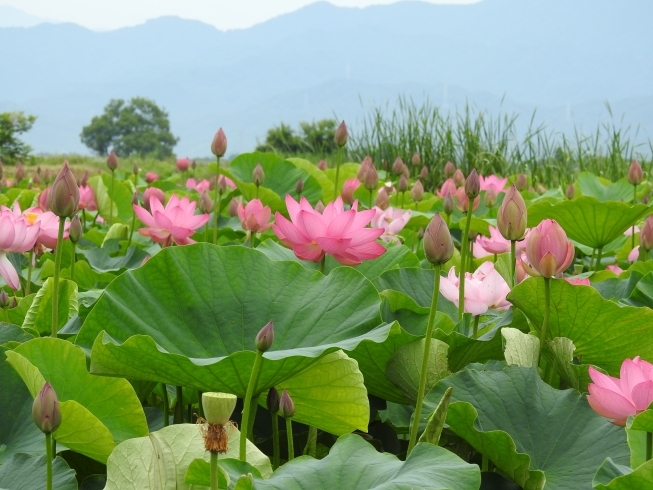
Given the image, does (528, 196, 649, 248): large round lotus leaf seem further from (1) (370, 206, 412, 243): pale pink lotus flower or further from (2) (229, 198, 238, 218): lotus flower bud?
(2) (229, 198, 238, 218): lotus flower bud

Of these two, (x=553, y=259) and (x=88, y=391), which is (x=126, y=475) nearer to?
(x=88, y=391)

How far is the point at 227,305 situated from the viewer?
2.90 feet

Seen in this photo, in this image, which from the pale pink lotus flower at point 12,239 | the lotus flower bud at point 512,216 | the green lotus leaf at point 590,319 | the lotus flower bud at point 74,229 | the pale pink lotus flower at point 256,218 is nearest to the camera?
the green lotus leaf at point 590,319

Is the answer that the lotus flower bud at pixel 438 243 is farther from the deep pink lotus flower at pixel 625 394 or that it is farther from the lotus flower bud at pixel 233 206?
the lotus flower bud at pixel 233 206

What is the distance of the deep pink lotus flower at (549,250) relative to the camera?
867 mm

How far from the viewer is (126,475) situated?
0.59 metres

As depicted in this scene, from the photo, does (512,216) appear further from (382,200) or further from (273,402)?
(382,200)

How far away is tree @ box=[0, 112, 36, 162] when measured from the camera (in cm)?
1963

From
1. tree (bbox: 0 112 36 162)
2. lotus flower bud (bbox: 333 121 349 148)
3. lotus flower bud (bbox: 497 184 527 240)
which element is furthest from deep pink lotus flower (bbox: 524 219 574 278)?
tree (bbox: 0 112 36 162)

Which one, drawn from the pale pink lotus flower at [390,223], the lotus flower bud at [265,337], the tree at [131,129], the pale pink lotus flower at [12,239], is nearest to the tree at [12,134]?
the pale pink lotus flower at [390,223]

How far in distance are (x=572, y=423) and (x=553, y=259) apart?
196 millimetres

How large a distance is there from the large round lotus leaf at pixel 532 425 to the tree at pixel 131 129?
62494 millimetres

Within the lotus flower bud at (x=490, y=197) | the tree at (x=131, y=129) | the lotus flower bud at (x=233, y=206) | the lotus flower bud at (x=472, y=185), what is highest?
the lotus flower bud at (x=472, y=185)

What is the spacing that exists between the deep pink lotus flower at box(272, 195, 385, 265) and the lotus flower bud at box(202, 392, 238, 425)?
51 cm
